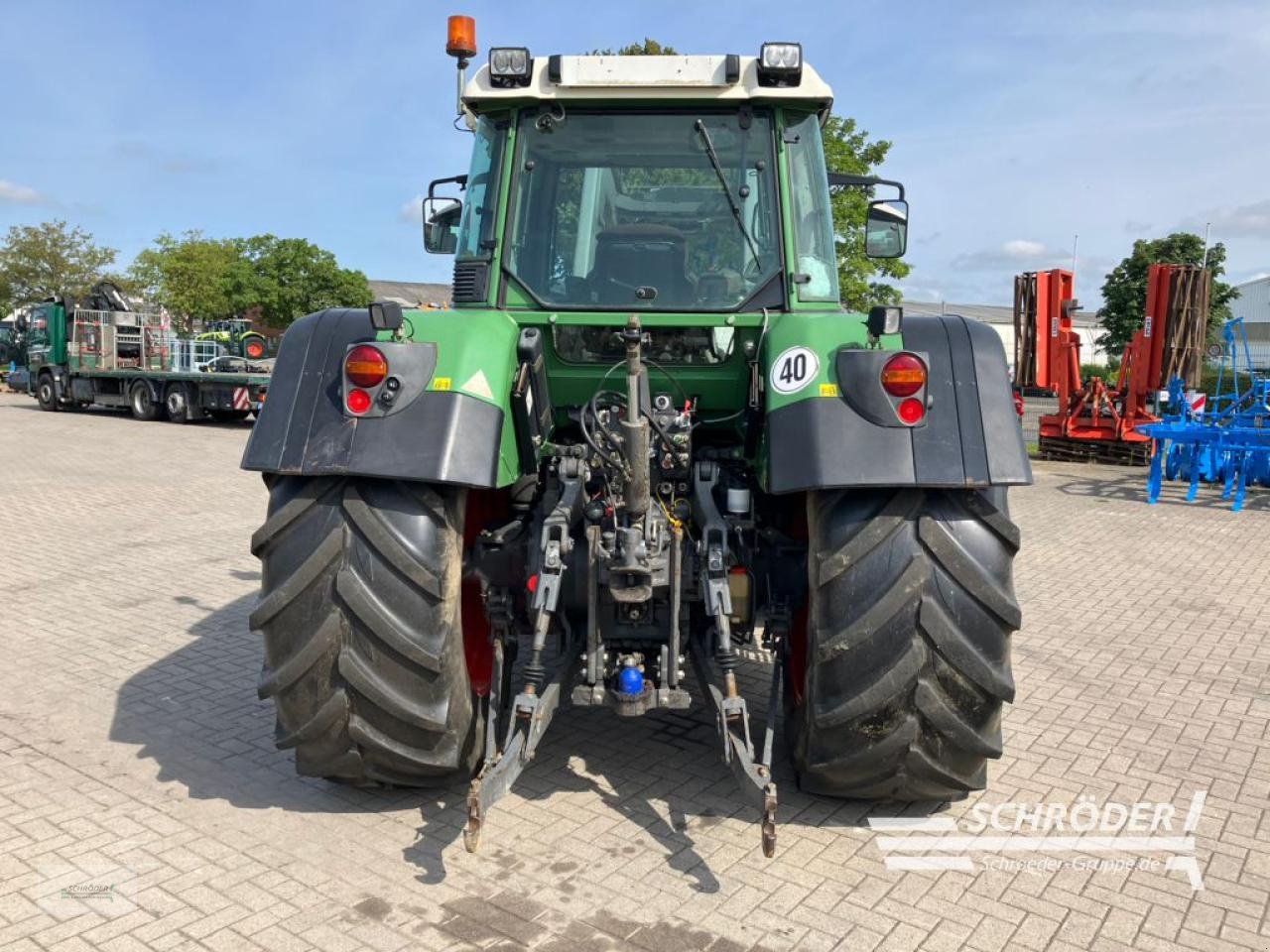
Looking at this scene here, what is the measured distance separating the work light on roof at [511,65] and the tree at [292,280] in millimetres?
37700

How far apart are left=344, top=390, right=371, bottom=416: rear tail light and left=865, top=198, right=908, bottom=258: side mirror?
2.72 metres

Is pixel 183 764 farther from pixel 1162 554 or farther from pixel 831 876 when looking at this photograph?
pixel 1162 554

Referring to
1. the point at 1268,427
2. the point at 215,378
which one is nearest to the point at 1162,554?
the point at 1268,427

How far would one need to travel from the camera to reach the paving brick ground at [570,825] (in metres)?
3.05

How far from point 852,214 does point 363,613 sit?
557 inches

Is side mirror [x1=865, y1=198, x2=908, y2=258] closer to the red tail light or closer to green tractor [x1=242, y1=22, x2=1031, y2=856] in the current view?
green tractor [x1=242, y1=22, x2=1031, y2=856]

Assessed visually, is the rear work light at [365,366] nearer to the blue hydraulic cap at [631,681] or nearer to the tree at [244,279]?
the blue hydraulic cap at [631,681]

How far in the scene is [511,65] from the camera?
13.3ft

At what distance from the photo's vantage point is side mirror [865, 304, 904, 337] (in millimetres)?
3250

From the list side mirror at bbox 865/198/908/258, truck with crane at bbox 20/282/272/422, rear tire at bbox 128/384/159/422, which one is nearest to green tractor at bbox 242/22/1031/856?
side mirror at bbox 865/198/908/258

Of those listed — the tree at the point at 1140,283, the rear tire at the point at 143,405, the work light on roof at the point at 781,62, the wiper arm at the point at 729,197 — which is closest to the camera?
the work light on roof at the point at 781,62

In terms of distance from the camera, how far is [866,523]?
3.27m

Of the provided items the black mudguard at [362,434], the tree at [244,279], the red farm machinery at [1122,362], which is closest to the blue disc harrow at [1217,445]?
the red farm machinery at [1122,362]

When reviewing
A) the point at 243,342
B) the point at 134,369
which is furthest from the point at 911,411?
the point at 134,369
